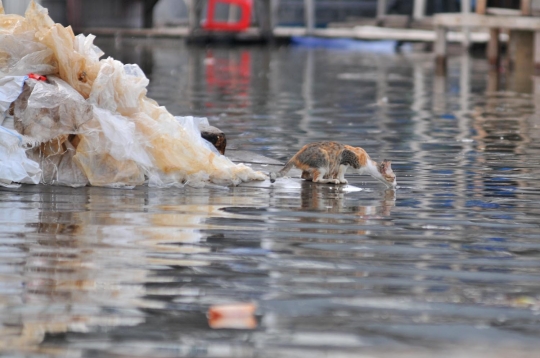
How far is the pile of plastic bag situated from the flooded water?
218 millimetres

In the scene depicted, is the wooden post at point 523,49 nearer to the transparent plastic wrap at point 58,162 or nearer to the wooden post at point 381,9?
the wooden post at point 381,9

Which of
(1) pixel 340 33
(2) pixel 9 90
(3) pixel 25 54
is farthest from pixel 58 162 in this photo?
(1) pixel 340 33

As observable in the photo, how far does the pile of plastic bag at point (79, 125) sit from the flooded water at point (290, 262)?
218 millimetres

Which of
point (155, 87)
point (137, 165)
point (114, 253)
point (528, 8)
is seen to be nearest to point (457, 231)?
point (114, 253)

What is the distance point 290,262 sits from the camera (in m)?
4.91

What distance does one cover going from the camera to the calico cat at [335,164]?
283 inches

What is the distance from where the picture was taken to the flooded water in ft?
12.4

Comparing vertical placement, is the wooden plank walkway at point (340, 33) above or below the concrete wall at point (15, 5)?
below

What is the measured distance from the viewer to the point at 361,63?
26.0 m

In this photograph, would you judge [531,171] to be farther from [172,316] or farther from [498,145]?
[172,316]

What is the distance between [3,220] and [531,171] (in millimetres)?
4184

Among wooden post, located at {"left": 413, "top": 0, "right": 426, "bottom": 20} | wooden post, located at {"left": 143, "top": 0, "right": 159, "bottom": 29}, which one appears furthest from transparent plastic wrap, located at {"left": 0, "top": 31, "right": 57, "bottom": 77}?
wooden post, located at {"left": 143, "top": 0, "right": 159, "bottom": 29}

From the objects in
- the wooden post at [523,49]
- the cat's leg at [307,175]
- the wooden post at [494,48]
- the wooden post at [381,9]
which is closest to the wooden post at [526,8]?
the wooden post at [523,49]

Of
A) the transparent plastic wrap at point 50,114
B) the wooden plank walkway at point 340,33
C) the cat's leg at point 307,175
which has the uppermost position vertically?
the wooden plank walkway at point 340,33
